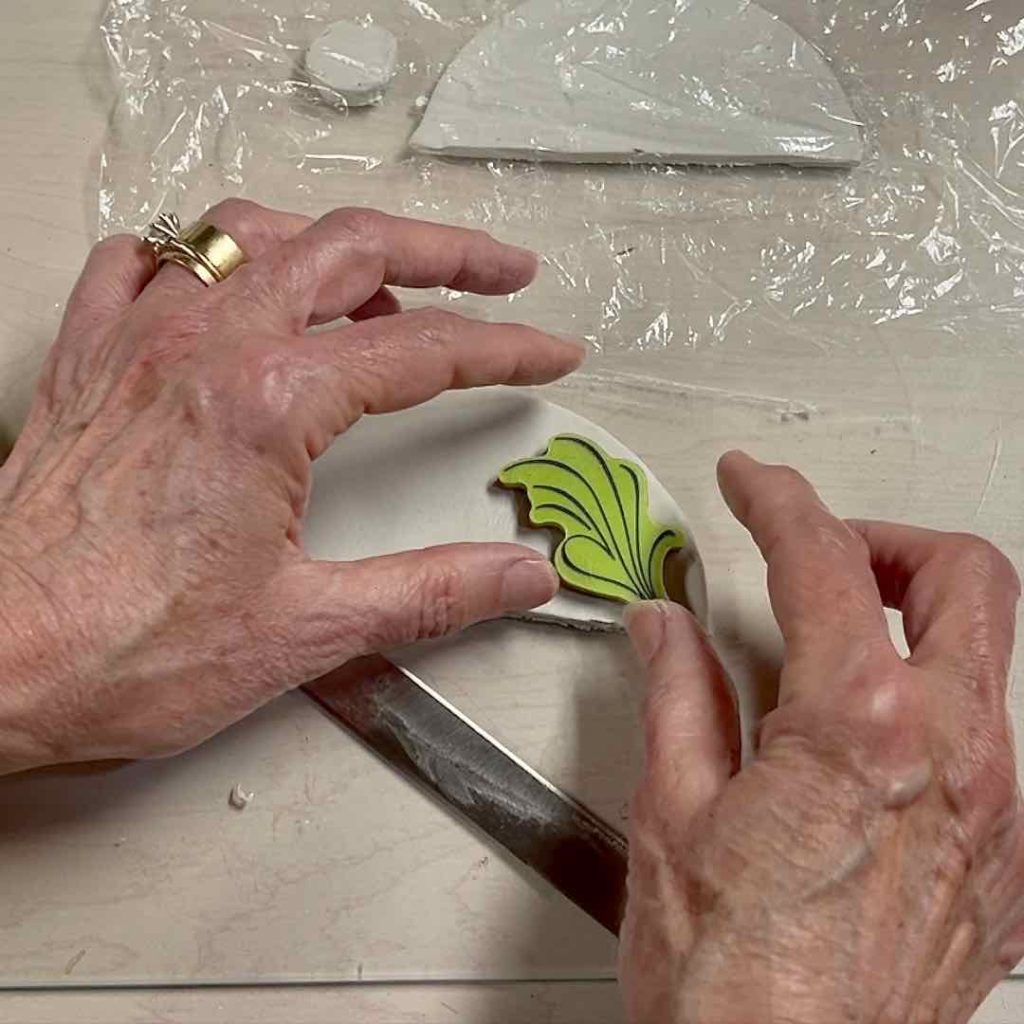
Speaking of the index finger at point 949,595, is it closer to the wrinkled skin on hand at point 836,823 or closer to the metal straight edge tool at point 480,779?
the wrinkled skin on hand at point 836,823

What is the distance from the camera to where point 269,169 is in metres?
0.99

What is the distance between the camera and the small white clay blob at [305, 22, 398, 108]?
0.99 m

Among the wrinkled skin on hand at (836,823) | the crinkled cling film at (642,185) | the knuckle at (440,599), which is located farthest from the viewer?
the crinkled cling film at (642,185)

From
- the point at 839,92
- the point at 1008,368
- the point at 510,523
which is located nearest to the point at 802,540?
the point at 510,523

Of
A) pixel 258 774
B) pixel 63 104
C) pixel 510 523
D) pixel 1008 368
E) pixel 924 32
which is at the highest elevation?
pixel 924 32

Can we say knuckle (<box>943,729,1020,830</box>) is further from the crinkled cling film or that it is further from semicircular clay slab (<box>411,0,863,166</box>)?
semicircular clay slab (<box>411,0,863,166</box>)

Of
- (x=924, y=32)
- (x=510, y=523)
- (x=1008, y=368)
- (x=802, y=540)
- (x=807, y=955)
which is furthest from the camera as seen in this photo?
(x=924, y=32)

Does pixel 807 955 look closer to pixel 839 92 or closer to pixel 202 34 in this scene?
pixel 839 92

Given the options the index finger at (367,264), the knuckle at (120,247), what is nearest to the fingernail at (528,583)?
the index finger at (367,264)

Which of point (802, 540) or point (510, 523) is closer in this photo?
point (802, 540)

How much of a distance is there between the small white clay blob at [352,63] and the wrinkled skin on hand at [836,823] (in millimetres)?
570

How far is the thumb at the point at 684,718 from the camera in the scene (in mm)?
639

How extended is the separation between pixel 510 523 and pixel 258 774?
250 mm

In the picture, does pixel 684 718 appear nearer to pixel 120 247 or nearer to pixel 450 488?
pixel 450 488
